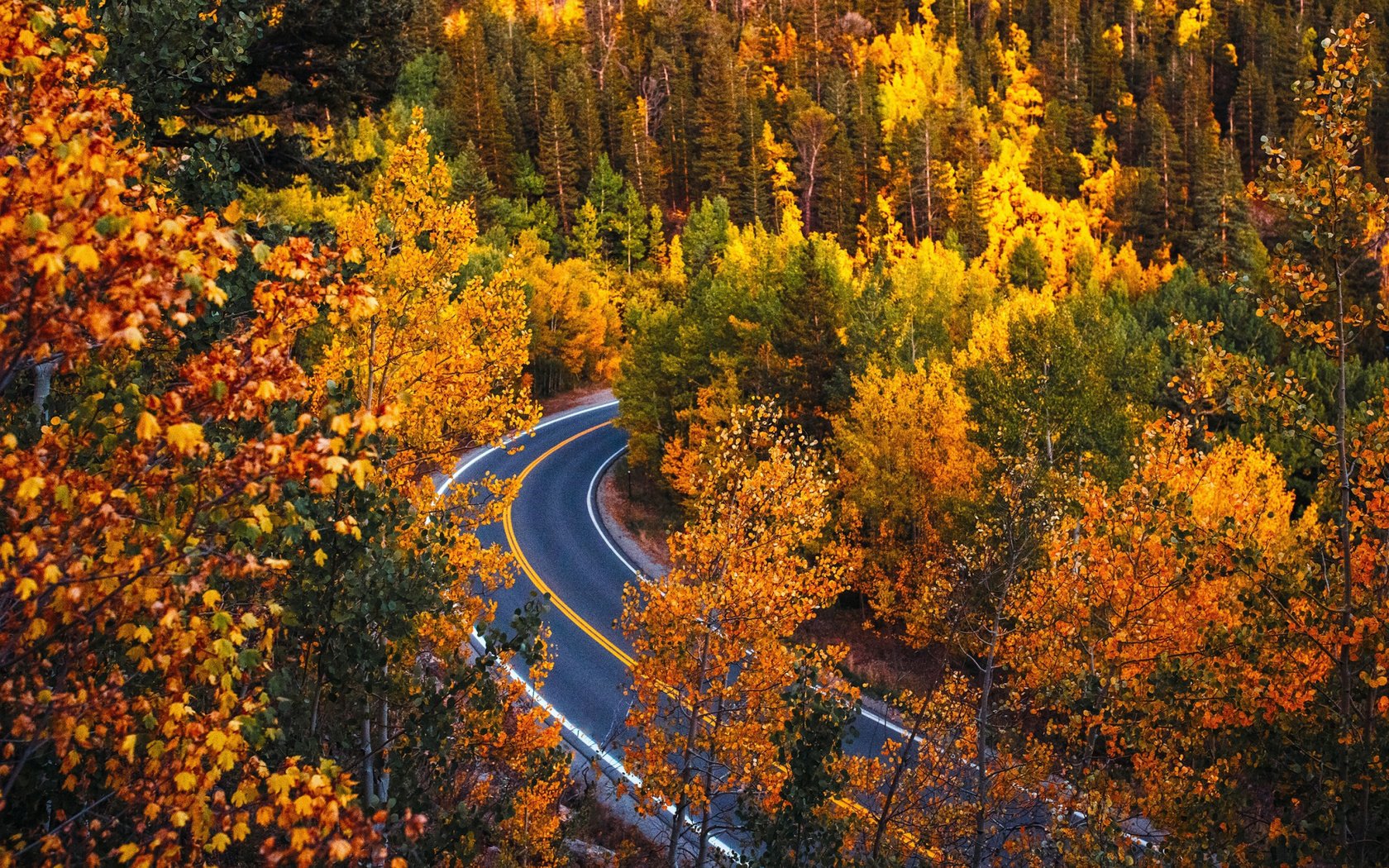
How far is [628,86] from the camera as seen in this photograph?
273ft

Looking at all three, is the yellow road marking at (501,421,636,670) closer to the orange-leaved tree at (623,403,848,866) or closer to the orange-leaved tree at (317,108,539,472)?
the orange-leaved tree at (623,403,848,866)

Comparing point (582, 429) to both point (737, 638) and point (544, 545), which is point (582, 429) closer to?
point (544, 545)

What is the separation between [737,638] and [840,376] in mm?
16187

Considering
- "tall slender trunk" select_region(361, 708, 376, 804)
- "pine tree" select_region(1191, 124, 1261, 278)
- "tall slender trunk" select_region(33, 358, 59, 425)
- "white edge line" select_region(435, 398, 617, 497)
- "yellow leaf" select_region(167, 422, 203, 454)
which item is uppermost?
"yellow leaf" select_region(167, 422, 203, 454)

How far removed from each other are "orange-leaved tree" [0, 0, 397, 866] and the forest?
0.03 m

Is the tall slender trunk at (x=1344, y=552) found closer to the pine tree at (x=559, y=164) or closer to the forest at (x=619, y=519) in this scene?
the forest at (x=619, y=519)

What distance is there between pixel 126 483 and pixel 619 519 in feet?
89.4

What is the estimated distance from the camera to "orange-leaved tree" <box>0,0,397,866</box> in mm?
2672

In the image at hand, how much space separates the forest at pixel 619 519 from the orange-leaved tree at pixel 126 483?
26mm

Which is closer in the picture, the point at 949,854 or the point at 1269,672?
the point at 1269,672

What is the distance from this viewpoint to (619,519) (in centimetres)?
3022

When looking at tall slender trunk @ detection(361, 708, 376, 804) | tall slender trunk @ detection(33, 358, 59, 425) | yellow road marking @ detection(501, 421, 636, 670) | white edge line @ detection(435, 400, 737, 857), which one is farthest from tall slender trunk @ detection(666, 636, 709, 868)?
tall slender trunk @ detection(33, 358, 59, 425)

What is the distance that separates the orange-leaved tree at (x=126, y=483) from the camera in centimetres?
267

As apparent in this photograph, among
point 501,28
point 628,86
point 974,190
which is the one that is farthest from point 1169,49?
point 501,28
